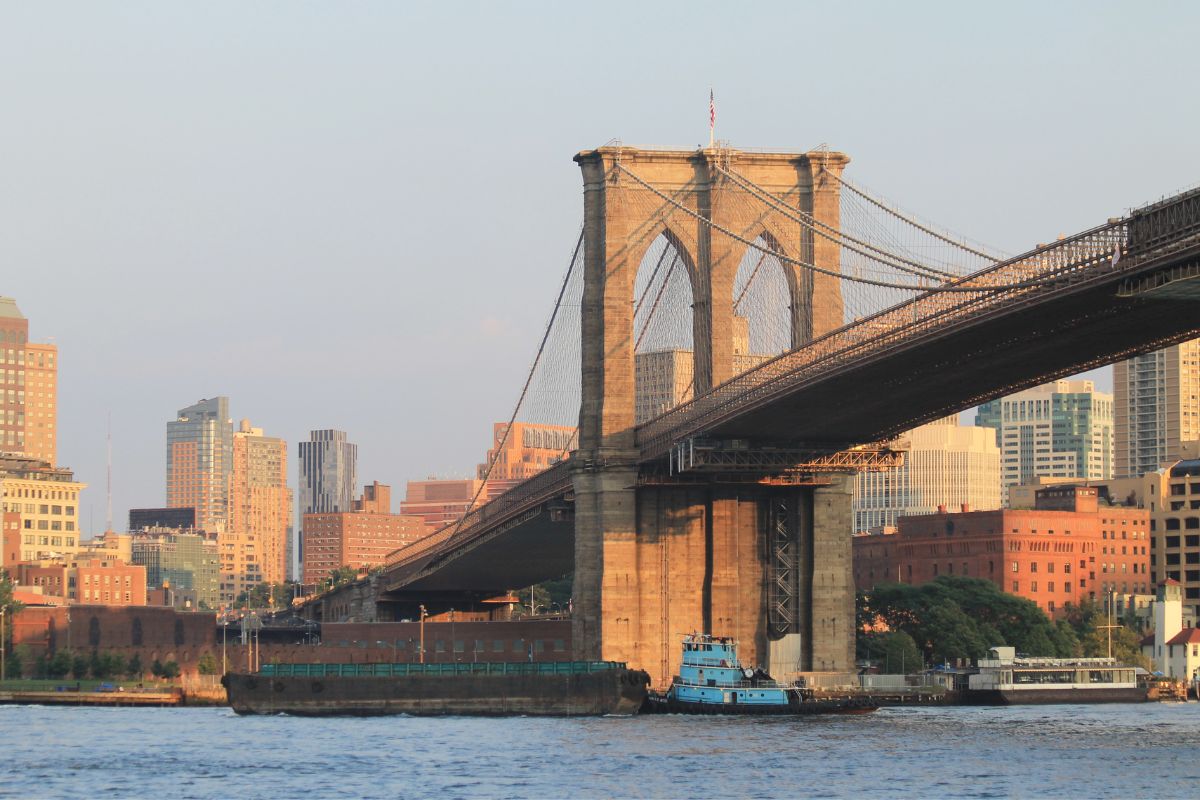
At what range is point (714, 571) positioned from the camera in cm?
10469

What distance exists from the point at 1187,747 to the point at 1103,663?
155 ft

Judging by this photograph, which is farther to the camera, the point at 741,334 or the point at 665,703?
the point at 741,334

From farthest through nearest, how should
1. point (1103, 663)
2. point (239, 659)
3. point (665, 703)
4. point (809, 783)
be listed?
point (239, 659) < point (1103, 663) < point (665, 703) < point (809, 783)

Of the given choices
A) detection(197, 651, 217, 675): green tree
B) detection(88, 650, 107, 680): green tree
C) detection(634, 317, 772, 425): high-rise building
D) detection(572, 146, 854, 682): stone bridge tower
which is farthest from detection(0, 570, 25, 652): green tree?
detection(572, 146, 854, 682): stone bridge tower

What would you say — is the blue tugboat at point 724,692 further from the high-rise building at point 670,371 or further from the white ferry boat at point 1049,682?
the white ferry boat at point 1049,682

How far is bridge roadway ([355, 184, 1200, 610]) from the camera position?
69000 millimetres

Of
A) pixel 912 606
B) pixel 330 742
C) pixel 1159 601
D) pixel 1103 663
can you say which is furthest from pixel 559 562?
pixel 330 742

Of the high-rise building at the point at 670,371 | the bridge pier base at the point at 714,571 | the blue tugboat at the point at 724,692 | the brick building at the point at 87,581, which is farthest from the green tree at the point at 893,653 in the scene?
the brick building at the point at 87,581

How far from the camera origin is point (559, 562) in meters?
138

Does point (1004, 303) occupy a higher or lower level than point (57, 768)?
higher

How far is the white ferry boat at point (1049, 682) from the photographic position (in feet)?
391

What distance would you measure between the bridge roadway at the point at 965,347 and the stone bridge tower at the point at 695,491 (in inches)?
102

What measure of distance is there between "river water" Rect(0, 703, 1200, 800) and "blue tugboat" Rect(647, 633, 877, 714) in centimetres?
167

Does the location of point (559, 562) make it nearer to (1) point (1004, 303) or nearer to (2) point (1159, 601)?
(2) point (1159, 601)
